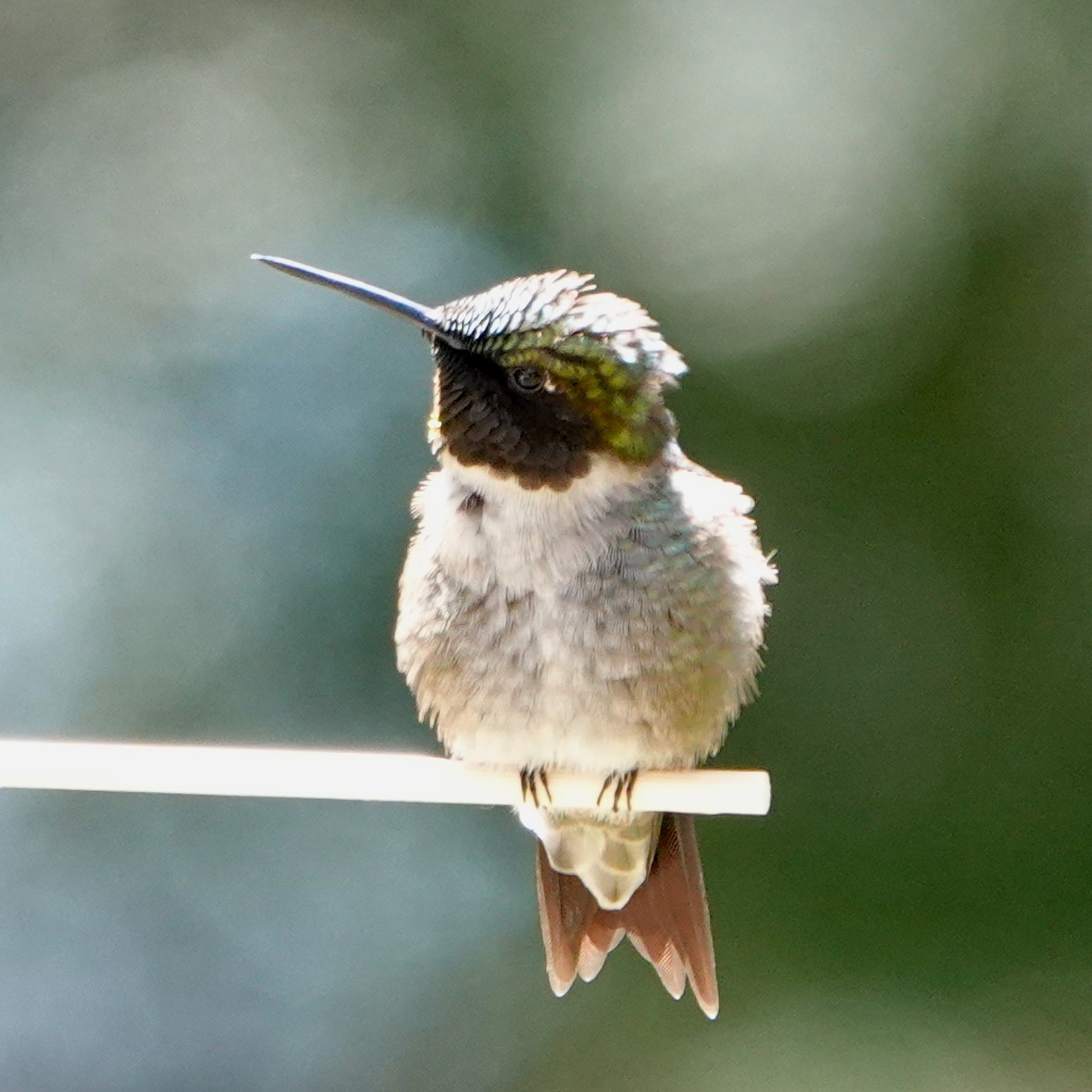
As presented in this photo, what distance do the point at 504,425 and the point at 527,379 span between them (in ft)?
0.19

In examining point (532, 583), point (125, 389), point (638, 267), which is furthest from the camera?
point (125, 389)

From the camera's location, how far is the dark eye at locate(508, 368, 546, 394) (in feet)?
5.67

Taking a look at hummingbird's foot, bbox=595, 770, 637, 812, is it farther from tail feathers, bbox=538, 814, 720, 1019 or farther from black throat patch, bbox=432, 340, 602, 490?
black throat patch, bbox=432, 340, 602, 490

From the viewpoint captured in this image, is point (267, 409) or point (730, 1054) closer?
point (730, 1054)

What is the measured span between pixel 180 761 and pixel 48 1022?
288cm

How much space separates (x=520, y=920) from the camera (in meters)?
3.73

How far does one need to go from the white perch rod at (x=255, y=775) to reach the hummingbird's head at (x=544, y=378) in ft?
1.52

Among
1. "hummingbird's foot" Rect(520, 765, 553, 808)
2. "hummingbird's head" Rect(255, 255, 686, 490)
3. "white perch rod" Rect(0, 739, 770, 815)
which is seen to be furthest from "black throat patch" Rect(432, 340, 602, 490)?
"white perch rod" Rect(0, 739, 770, 815)

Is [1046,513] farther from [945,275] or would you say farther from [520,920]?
[520,920]

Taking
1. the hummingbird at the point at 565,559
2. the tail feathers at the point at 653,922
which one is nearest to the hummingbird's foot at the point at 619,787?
the hummingbird at the point at 565,559

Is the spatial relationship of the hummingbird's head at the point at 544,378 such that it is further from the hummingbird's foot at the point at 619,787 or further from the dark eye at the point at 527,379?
the hummingbird's foot at the point at 619,787

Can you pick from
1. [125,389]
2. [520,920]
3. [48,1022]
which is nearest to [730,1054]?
[520,920]

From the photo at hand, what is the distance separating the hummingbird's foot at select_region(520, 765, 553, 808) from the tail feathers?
0.80ft

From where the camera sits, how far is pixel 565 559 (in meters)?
1.80
